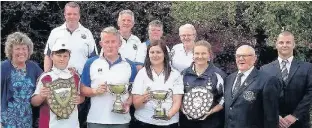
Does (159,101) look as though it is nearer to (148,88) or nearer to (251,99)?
(148,88)

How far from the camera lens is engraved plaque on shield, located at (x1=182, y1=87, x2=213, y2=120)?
703 cm

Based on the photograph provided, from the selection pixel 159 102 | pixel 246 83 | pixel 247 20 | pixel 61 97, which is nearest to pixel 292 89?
pixel 246 83

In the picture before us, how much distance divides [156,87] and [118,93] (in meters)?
0.45

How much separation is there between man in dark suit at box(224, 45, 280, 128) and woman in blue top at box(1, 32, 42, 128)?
2.31 metres

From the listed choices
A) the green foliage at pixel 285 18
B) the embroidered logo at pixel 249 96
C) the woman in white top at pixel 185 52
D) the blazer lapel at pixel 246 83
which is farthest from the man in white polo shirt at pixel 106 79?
the green foliage at pixel 285 18

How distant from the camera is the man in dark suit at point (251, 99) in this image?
6812 mm

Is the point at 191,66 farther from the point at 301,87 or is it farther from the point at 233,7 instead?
the point at 233,7

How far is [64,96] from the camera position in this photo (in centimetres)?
682

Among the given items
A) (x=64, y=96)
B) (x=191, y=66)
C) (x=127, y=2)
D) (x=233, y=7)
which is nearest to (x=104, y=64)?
(x=64, y=96)

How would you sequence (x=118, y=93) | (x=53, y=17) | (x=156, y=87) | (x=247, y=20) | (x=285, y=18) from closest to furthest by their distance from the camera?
(x=118, y=93) → (x=156, y=87) → (x=285, y=18) → (x=53, y=17) → (x=247, y=20)

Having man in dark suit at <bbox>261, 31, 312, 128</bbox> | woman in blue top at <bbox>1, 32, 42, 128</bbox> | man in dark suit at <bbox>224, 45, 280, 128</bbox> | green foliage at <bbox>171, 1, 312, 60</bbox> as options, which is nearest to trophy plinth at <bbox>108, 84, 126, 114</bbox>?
woman in blue top at <bbox>1, 32, 42, 128</bbox>

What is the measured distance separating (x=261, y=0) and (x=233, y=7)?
34.2 inches

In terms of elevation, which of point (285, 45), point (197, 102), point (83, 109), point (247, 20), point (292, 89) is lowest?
point (83, 109)

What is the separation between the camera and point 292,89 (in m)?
7.50
